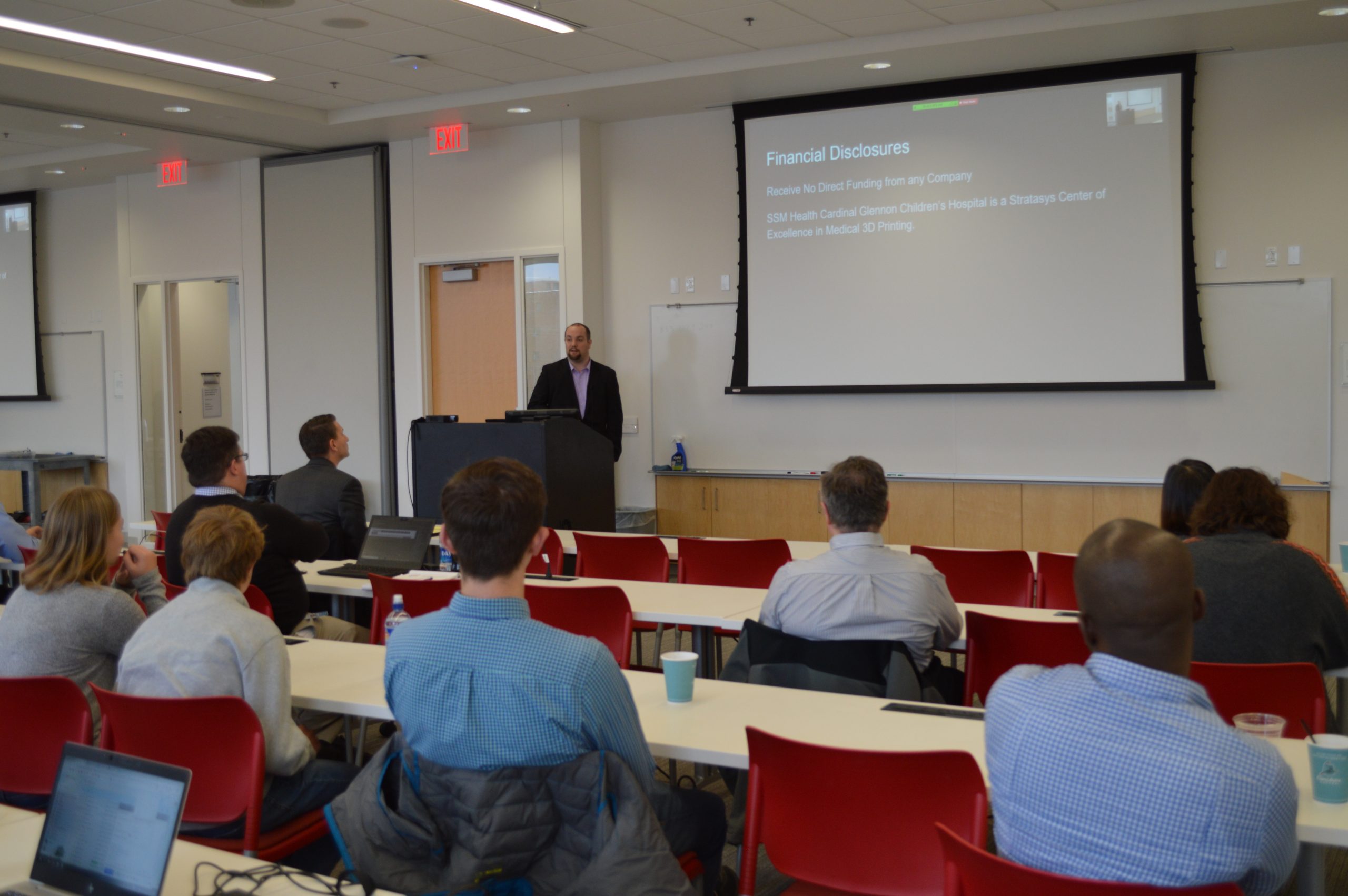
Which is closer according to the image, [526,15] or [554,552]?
[554,552]

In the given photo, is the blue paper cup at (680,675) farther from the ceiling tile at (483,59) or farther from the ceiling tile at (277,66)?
the ceiling tile at (277,66)

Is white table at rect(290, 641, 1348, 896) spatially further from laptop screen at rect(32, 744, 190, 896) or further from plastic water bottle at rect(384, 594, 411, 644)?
laptop screen at rect(32, 744, 190, 896)

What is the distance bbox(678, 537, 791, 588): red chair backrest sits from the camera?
4348 mm

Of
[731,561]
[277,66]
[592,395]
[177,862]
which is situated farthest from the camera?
[592,395]

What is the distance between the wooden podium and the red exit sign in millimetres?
4299

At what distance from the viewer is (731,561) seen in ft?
14.5

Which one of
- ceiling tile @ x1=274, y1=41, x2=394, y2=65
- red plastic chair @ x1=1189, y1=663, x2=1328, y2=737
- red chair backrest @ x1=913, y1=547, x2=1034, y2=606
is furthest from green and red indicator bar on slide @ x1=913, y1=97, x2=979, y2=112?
red plastic chair @ x1=1189, y1=663, x2=1328, y2=737

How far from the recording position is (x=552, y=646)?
1874mm

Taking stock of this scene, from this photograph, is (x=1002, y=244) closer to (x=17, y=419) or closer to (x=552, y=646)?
(x=552, y=646)

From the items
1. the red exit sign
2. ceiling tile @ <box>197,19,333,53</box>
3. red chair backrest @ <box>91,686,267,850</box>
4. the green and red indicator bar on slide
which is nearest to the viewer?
red chair backrest @ <box>91,686,267,850</box>

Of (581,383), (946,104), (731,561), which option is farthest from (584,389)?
(731,561)

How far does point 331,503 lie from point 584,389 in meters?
2.89

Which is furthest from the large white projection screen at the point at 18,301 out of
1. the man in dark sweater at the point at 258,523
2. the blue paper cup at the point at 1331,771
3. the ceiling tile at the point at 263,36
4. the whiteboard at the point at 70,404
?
the blue paper cup at the point at 1331,771

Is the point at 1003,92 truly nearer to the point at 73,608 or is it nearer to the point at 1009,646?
the point at 1009,646
